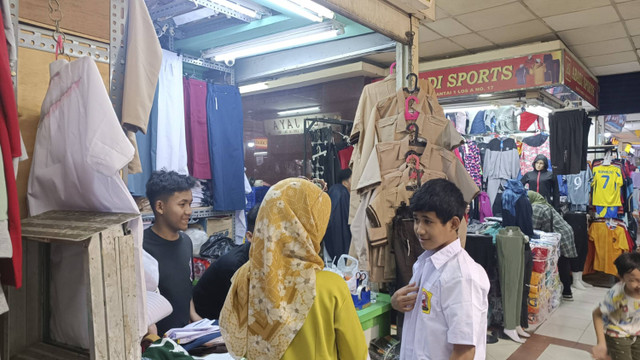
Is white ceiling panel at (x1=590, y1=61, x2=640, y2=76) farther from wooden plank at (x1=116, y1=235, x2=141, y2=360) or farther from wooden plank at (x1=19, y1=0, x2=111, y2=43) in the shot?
wooden plank at (x1=116, y1=235, x2=141, y2=360)

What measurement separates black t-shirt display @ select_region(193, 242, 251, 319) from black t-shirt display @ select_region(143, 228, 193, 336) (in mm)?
84

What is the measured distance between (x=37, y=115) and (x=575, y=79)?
7458 millimetres

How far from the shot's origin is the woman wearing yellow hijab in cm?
159

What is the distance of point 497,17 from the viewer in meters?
5.61

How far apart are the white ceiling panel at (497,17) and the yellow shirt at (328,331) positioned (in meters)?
4.84

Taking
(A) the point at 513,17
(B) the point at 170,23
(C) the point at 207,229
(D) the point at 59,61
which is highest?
(A) the point at 513,17

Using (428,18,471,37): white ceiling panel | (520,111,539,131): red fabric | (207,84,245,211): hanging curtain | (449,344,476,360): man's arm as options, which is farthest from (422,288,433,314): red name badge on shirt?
(520,111,539,131): red fabric

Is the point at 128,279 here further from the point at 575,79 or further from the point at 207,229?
the point at 575,79

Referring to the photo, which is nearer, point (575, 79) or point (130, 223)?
point (130, 223)

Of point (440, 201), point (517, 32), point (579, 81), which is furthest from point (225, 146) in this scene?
point (579, 81)

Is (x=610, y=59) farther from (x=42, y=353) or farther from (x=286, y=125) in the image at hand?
(x=42, y=353)

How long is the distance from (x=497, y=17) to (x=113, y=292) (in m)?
5.74

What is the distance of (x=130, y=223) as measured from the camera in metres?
1.27

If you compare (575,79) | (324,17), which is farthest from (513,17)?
(324,17)
